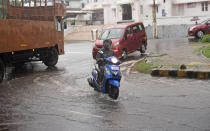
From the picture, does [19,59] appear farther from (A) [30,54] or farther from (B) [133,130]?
(B) [133,130]

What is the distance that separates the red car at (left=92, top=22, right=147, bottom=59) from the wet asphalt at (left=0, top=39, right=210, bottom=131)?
216 inches

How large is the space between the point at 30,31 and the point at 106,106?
7.38 m

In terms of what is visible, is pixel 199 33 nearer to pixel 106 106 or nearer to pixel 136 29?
pixel 136 29

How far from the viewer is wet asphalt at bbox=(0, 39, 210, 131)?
590 centimetres

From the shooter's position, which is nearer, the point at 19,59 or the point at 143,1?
the point at 19,59

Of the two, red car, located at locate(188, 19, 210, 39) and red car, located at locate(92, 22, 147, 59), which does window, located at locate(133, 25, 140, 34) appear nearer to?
red car, located at locate(92, 22, 147, 59)

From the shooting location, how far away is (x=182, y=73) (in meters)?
10.8

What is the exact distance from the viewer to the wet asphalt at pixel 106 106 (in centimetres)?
590

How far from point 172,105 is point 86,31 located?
42.7 meters

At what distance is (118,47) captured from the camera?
16.5m

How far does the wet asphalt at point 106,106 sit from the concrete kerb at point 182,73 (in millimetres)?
474

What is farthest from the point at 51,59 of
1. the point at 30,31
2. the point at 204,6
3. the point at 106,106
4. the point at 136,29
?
the point at 204,6

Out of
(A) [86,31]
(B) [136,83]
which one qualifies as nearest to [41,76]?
(B) [136,83]

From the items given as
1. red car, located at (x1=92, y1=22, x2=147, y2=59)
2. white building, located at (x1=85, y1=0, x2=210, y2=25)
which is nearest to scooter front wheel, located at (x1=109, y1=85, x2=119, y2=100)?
red car, located at (x1=92, y1=22, x2=147, y2=59)
